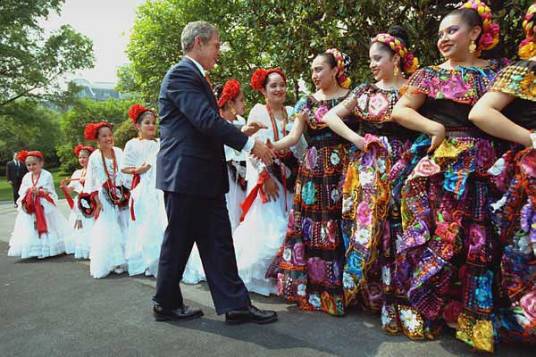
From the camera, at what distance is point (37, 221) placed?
595cm

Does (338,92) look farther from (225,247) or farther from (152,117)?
(152,117)

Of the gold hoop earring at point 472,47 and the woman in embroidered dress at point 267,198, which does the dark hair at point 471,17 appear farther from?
the woman in embroidered dress at point 267,198

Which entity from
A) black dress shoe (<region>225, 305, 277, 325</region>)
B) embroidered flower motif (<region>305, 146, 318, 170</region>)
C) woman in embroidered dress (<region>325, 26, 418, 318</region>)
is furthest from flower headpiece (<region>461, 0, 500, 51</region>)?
black dress shoe (<region>225, 305, 277, 325</region>)

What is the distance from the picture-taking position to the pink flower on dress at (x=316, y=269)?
10.8 ft

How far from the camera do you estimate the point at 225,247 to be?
3176 millimetres

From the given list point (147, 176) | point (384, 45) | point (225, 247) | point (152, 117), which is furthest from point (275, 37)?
point (225, 247)

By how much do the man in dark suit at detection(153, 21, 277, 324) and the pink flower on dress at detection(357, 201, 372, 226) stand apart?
2.43 feet

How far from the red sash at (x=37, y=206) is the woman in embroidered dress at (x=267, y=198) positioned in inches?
135

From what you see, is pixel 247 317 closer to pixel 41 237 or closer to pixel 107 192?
pixel 107 192

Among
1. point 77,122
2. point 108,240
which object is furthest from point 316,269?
point 77,122

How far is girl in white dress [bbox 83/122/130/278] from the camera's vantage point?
497 cm

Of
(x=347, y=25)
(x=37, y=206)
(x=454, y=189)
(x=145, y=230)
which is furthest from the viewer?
(x=37, y=206)

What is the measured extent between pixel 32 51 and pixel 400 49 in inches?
892

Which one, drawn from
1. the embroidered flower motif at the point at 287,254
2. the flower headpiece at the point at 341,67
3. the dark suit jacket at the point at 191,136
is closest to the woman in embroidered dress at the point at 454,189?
the flower headpiece at the point at 341,67
